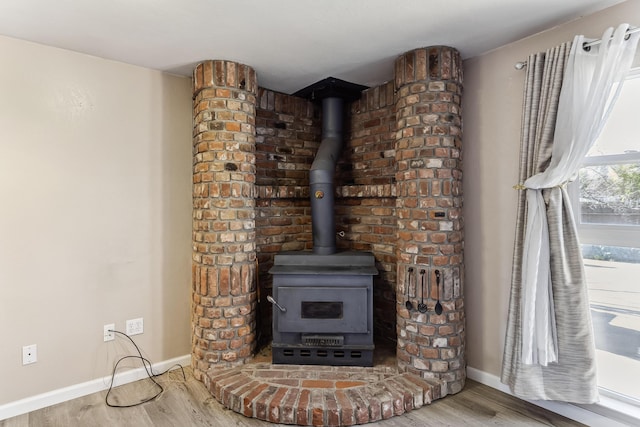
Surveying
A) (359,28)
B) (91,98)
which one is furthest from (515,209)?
(91,98)

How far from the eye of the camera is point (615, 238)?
1902mm

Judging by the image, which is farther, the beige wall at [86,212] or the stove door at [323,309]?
the stove door at [323,309]

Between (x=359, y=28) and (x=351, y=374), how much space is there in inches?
83.2

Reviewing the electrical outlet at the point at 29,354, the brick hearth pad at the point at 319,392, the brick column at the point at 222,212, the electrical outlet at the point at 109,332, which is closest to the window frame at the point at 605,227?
the brick hearth pad at the point at 319,392

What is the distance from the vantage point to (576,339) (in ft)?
6.25

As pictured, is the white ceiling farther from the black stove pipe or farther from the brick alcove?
the black stove pipe

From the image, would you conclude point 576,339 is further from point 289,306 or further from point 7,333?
point 7,333

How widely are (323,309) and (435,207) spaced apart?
103cm

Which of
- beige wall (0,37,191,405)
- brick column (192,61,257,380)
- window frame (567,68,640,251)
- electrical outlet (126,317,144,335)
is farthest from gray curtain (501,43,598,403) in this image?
electrical outlet (126,317,144,335)

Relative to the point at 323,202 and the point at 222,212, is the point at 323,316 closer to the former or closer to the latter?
the point at 323,202

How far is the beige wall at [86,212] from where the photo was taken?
7.07ft

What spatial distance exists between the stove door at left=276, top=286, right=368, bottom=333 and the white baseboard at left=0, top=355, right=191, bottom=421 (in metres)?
0.95

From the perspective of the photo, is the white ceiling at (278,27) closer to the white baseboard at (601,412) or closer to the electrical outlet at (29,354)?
the electrical outlet at (29,354)

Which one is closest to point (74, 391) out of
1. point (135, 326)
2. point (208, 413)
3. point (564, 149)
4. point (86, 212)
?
point (135, 326)
